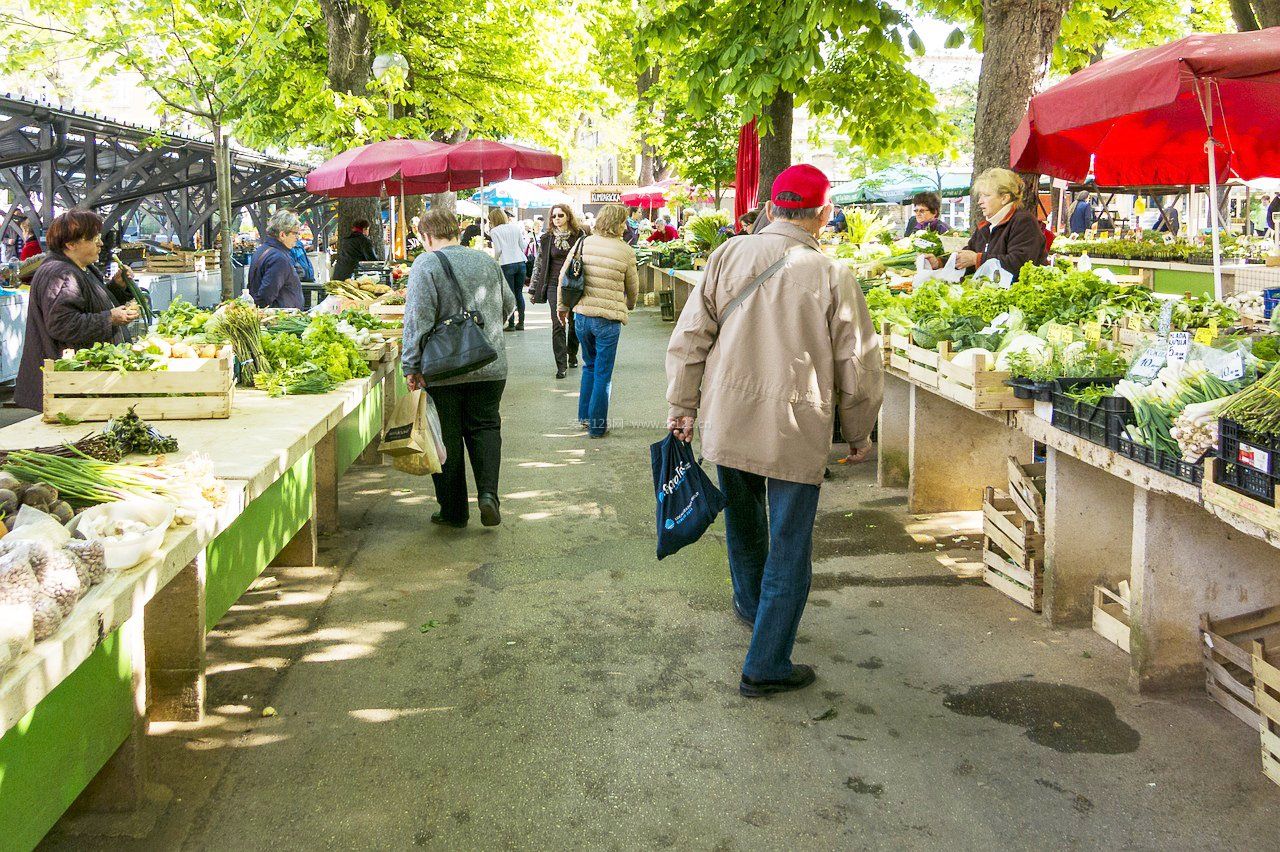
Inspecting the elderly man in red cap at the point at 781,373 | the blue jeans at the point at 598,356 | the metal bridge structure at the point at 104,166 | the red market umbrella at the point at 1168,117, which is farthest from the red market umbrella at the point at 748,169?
the elderly man in red cap at the point at 781,373

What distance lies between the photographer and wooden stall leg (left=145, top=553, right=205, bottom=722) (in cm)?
387

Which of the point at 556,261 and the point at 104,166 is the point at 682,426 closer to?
the point at 556,261

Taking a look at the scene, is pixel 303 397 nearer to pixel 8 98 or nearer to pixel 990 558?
pixel 990 558

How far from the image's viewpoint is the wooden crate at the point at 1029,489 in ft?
17.0

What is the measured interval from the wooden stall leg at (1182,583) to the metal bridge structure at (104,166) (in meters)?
11.1

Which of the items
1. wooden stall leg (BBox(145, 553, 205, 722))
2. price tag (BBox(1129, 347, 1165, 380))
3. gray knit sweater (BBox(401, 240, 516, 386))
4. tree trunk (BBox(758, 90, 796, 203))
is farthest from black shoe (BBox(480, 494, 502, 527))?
tree trunk (BBox(758, 90, 796, 203))

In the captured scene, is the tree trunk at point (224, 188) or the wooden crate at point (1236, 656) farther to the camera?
the tree trunk at point (224, 188)

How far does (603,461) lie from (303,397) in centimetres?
288

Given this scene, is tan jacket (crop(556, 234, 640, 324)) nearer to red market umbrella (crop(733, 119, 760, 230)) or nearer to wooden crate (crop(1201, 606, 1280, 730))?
red market umbrella (crop(733, 119, 760, 230))

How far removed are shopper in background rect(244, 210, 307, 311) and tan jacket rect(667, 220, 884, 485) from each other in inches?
277

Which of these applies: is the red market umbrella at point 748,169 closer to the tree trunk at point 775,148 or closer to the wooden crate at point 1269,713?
the tree trunk at point 775,148

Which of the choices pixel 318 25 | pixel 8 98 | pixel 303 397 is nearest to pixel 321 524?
pixel 303 397

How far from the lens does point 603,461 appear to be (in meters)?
8.36

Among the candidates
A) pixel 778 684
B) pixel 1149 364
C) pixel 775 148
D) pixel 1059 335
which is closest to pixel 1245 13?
pixel 775 148
